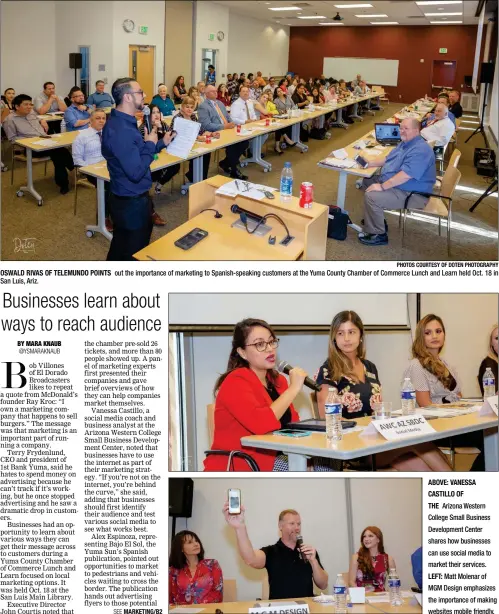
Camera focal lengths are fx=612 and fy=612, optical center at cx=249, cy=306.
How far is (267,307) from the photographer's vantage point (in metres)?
2.87

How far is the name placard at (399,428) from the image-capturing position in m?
2.61

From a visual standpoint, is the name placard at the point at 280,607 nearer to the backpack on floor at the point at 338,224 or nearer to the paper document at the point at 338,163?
the backpack on floor at the point at 338,224

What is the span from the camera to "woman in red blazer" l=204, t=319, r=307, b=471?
8.63 ft

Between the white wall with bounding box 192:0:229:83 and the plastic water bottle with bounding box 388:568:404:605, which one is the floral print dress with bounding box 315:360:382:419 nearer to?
the plastic water bottle with bounding box 388:568:404:605

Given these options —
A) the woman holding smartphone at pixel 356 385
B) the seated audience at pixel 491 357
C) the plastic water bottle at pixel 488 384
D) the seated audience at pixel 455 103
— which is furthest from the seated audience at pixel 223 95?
the plastic water bottle at pixel 488 384

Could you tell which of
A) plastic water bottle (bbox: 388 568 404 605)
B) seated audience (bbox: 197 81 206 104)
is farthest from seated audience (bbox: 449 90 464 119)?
plastic water bottle (bbox: 388 568 404 605)

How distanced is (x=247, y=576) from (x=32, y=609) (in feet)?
3.26

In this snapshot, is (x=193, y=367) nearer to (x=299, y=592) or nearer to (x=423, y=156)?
(x=299, y=592)

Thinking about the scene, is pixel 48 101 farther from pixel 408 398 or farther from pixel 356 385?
pixel 408 398

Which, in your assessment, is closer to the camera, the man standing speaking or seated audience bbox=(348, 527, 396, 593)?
seated audience bbox=(348, 527, 396, 593)

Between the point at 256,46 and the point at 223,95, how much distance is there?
663mm

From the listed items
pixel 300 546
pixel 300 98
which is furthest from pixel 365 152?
pixel 300 546

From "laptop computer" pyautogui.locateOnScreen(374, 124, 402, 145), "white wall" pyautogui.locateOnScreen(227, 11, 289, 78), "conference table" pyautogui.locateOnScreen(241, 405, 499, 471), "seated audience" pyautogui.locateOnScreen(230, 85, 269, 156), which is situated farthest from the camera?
"laptop computer" pyautogui.locateOnScreen(374, 124, 402, 145)

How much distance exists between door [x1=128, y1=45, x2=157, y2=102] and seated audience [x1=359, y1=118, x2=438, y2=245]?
4.20ft
